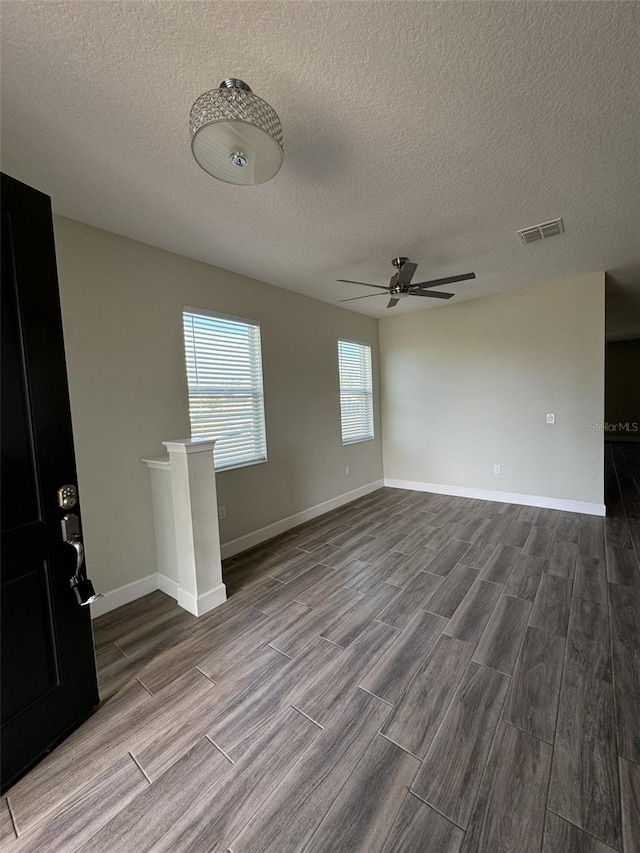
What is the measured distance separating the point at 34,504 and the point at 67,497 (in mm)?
122

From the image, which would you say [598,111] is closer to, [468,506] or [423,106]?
[423,106]

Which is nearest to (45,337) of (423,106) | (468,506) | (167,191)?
(167,191)

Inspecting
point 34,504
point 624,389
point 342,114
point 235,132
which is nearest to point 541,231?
point 342,114

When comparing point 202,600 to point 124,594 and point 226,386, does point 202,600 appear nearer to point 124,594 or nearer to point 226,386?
point 124,594

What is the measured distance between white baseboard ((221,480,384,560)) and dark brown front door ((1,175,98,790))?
1.74 metres

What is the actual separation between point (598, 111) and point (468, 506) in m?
3.89

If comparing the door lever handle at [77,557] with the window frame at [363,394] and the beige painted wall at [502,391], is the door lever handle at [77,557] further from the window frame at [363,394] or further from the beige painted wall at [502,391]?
the beige painted wall at [502,391]

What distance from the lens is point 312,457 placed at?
4238mm

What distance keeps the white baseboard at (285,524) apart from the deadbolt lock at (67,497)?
1851 mm

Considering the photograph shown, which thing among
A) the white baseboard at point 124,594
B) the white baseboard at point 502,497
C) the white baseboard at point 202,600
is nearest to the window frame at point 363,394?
the white baseboard at point 502,497

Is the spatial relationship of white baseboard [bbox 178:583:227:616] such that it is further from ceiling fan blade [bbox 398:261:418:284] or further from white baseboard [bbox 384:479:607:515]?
white baseboard [bbox 384:479:607:515]

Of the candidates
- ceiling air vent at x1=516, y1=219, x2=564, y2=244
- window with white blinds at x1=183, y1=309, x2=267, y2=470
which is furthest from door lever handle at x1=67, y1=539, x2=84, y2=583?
ceiling air vent at x1=516, y1=219, x2=564, y2=244

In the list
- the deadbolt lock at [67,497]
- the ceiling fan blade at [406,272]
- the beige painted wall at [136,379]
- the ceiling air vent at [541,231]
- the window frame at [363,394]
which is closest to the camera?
the deadbolt lock at [67,497]

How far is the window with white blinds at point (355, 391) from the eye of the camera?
192 inches
